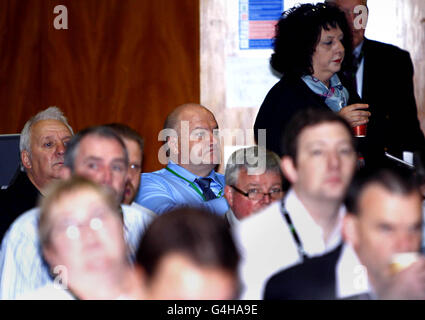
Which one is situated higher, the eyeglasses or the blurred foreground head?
the blurred foreground head

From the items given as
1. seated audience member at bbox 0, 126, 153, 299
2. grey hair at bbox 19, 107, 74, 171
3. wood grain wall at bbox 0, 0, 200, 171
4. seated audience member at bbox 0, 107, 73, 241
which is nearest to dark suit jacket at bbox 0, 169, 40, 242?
seated audience member at bbox 0, 107, 73, 241

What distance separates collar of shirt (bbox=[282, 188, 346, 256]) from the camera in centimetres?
145

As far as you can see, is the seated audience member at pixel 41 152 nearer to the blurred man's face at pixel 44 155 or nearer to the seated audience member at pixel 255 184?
the blurred man's face at pixel 44 155

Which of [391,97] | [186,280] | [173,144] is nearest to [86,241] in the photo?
[186,280]

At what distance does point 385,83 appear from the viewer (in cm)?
314

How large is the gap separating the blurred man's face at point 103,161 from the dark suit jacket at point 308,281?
1.88 ft

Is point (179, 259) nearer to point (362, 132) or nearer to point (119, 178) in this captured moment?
point (119, 178)

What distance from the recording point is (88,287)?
1396 millimetres

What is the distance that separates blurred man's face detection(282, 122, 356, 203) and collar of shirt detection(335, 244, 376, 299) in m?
0.13

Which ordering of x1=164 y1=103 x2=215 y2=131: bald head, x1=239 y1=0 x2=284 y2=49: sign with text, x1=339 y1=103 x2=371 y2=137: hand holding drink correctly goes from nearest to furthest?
x1=339 y1=103 x2=371 y2=137: hand holding drink < x1=164 y1=103 x2=215 y2=131: bald head < x1=239 y1=0 x2=284 y2=49: sign with text

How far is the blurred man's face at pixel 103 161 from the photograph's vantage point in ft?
5.94

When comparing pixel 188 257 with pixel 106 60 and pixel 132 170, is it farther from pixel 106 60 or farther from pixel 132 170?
pixel 106 60

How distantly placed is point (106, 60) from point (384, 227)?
2913 millimetres

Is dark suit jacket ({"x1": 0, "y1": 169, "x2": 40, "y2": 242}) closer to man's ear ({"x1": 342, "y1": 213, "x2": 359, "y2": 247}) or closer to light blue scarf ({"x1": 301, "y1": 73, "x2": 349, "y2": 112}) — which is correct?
light blue scarf ({"x1": 301, "y1": 73, "x2": 349, "y2": 112})
